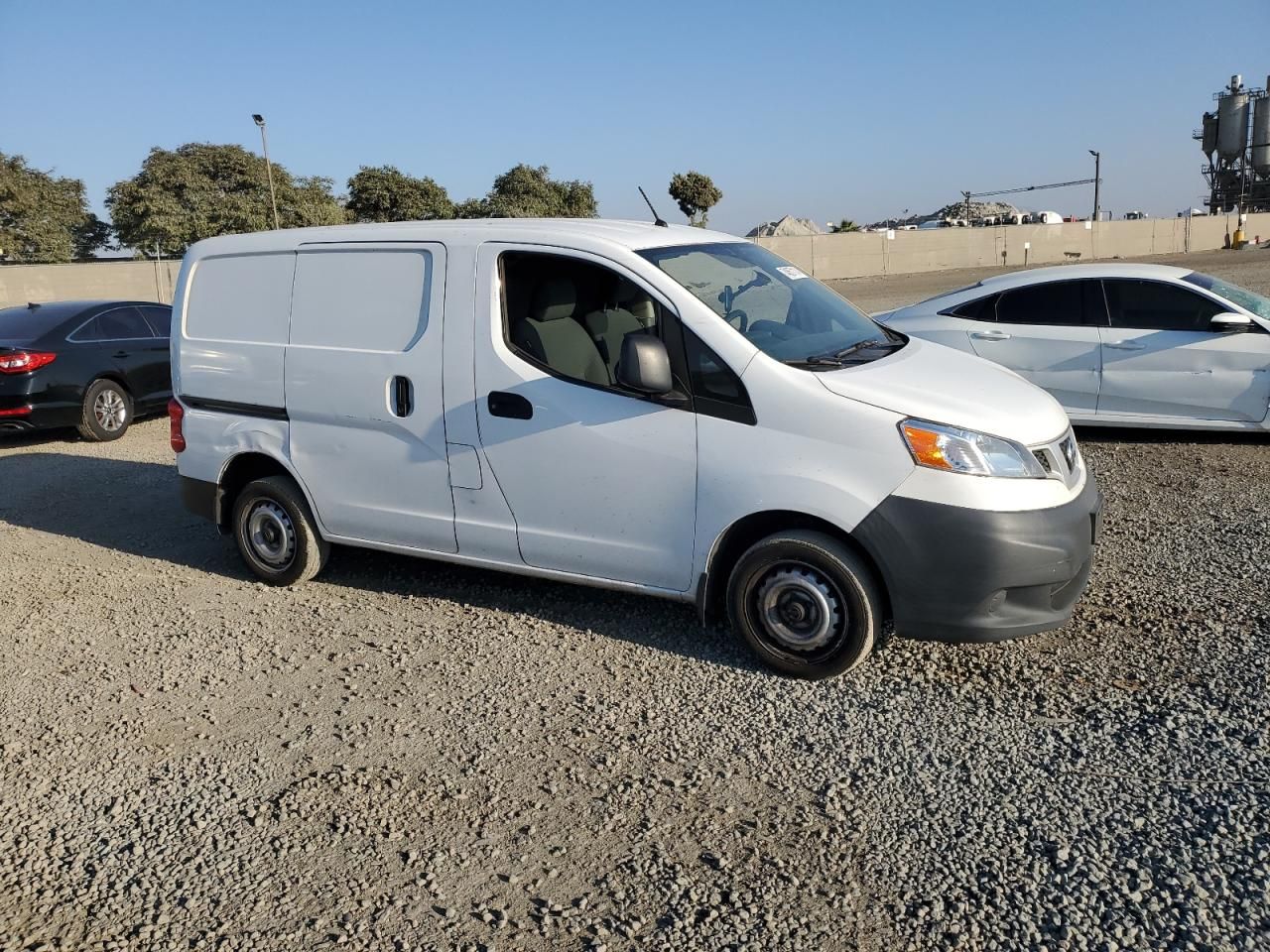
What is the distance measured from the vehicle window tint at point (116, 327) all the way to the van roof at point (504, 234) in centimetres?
589

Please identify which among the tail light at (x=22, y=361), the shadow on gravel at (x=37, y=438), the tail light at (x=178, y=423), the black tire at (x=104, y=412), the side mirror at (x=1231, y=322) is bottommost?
the shadow on gravel at (x=37, y=438)

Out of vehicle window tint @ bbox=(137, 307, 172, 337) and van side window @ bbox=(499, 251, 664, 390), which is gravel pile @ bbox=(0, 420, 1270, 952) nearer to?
van side window @ bbox=(499, 251, 664, 390)

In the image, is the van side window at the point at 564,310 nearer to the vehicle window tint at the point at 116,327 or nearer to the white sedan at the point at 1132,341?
the white sedan at the point at 1132,341

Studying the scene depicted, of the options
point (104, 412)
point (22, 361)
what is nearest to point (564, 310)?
point (22, 361)

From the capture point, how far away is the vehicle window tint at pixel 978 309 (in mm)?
8734

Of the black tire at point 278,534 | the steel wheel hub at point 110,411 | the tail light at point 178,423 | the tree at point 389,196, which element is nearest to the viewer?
the black tire at point 278,534

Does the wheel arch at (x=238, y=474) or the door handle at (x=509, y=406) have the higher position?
the door handle at (x=509, y=406)

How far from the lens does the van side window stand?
473cm

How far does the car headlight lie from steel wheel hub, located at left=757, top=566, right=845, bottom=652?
2.18 feet

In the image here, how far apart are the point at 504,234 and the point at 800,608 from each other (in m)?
2.24

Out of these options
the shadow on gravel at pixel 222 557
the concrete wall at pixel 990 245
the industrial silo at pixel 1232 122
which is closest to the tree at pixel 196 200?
the concrete wall at pixel 990 245

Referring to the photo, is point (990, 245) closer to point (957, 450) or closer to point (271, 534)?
point (271, 534)

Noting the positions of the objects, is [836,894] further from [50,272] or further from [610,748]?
[50,272]

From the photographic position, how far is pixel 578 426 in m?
4.62
